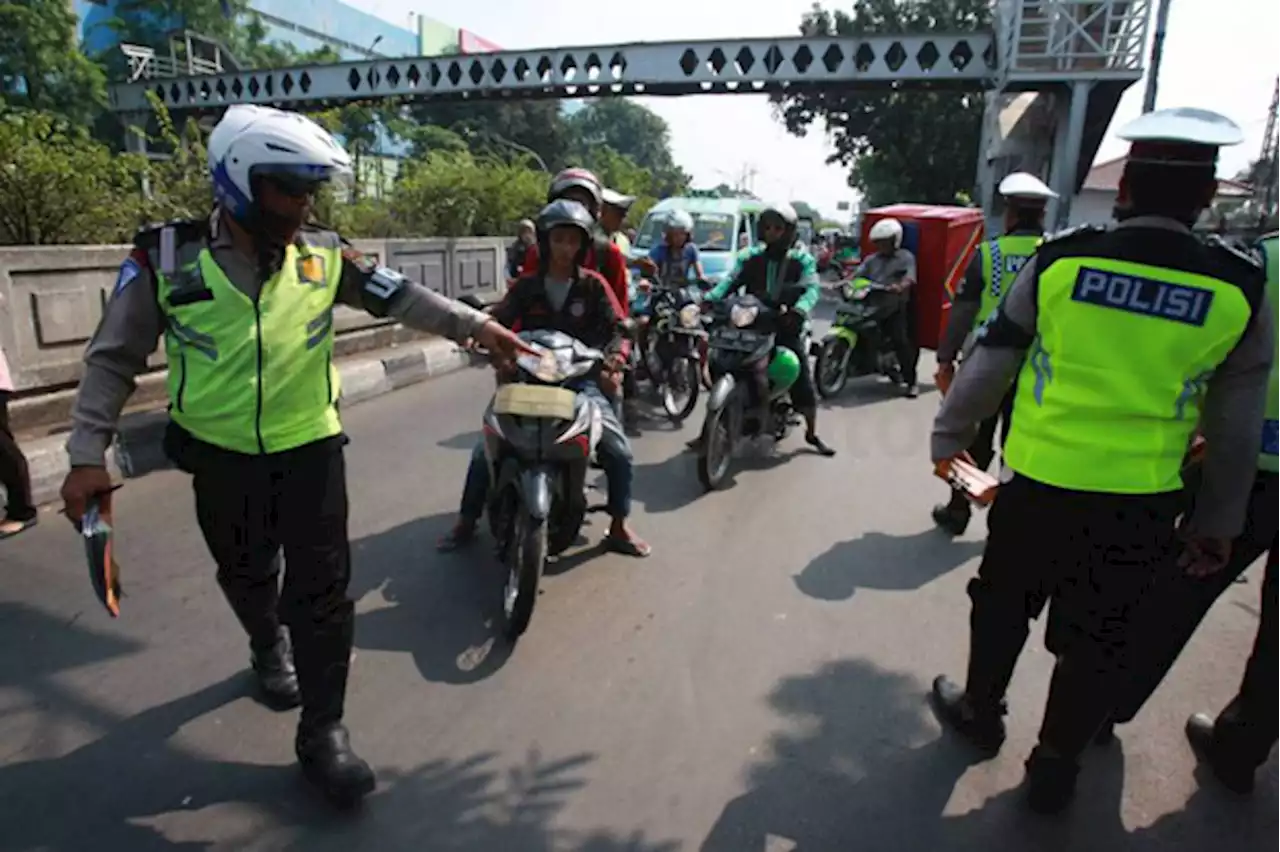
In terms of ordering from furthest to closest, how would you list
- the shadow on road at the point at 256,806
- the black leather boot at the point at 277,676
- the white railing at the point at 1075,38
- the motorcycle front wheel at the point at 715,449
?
the white railing at the point at 1075,38
the motorcycle front wheel at the point at 715,449
the black leather boot at the point at 277,676
the shadow on road at the point at 256,806

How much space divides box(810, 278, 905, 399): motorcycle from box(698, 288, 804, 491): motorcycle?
238cm

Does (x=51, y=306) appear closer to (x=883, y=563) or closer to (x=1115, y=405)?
(x=883, y=563)

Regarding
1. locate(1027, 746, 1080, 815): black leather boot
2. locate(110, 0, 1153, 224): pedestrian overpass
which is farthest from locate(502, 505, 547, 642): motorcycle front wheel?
locate(110, 0, 1153, 224): pedestrian overpass

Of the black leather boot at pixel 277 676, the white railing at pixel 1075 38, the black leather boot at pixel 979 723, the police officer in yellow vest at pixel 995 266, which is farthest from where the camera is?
the white railing at pixel 1075 38

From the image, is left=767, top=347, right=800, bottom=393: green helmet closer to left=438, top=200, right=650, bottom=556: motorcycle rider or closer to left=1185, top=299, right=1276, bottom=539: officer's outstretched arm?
left=438, top=200, right=650, bottom=556: motorcycle rider

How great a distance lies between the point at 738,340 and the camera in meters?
5.48

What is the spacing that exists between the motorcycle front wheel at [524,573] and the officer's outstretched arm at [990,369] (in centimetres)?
147

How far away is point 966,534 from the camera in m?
4.67

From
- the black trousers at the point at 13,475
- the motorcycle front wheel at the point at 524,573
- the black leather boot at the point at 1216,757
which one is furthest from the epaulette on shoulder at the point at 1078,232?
the black trousers at the point at 13,475

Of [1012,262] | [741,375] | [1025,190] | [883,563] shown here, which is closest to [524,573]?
[883,563]

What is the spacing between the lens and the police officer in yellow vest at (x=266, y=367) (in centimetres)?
217

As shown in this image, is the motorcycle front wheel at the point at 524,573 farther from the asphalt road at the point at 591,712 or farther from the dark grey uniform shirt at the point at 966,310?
the dark grey uniform shirt at the point at 966,310

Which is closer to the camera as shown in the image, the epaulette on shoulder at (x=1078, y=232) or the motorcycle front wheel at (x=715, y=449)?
the epaulette on shoulder at (x=1078, y=232)

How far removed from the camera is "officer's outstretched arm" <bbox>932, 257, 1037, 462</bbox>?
7.50 feet
